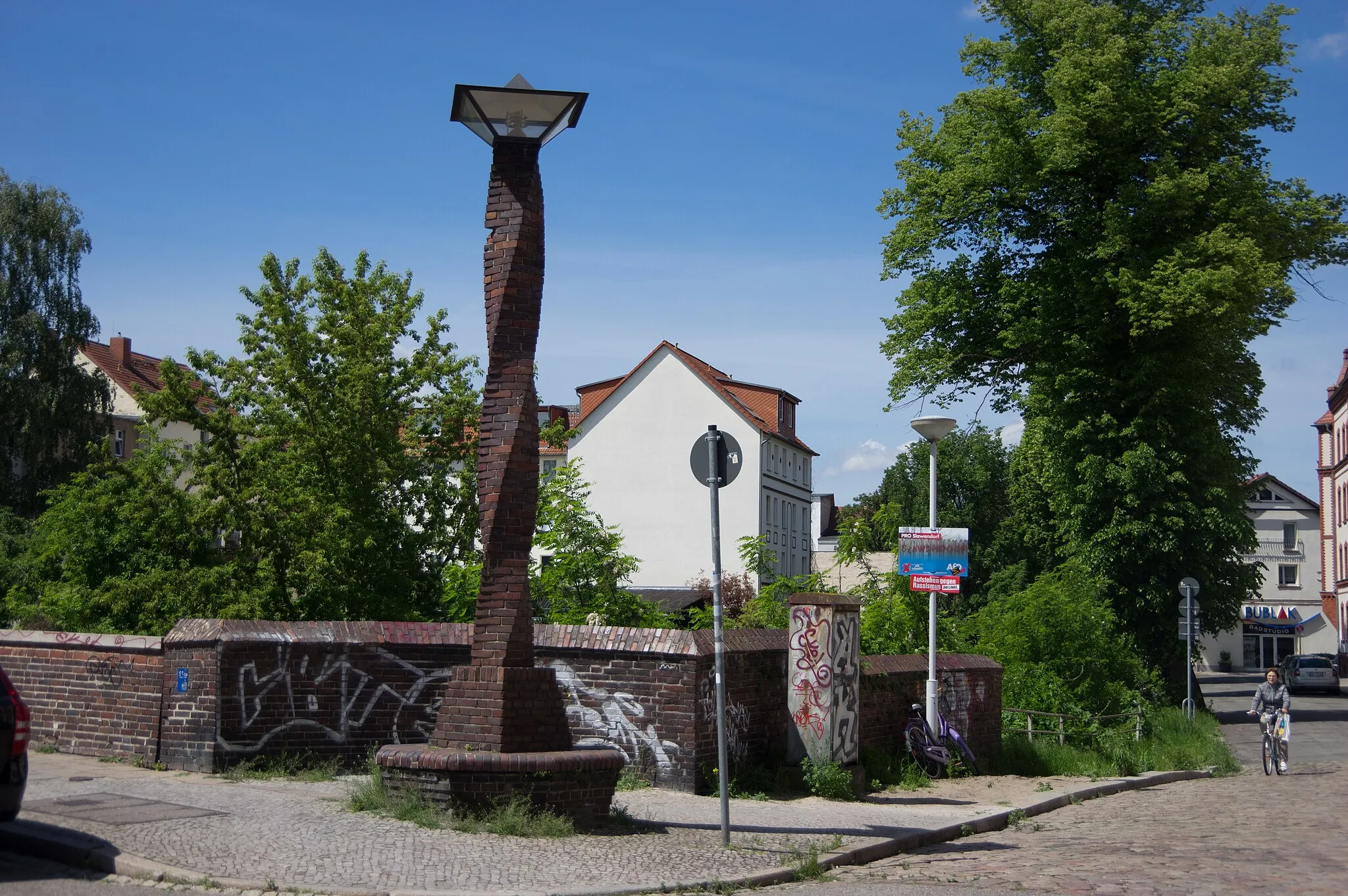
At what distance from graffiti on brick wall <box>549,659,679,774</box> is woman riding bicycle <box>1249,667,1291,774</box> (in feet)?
43.1

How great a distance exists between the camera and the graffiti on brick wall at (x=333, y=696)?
38.3ft

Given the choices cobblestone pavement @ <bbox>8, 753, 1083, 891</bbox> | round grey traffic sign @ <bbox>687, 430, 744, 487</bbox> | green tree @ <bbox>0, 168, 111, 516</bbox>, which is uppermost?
green tree @ <bbox>0, 168, 111, 516</bbox>

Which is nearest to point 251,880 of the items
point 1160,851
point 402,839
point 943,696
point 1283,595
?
point 402,839

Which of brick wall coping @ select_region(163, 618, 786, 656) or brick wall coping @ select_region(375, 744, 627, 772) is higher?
brick wall coping @ select_region(163, 618, 786, 656)

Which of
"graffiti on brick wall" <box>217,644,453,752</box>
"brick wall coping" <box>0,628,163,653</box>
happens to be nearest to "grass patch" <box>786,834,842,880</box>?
"graffiti on brick wall" <box>217,644,453,752</box>

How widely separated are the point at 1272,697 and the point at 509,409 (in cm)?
1660

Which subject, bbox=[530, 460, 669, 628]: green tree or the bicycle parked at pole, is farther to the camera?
bbox=[530, 460, 669, 628]: green tree

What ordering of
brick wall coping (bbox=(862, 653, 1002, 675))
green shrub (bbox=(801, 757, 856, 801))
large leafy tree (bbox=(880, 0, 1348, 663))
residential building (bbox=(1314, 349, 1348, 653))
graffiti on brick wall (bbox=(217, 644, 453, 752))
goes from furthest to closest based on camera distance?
residential building (bbox=(1314, 349, 1348, 653))
large leafy tree (bbox=(880, 0, 1348, 663))
brick wall coping (bbox=(862, 653, 1002, 675))
green shrub (bbox=(801, 757, 856, 801))
graffiti on brick wall (bbox=(217, 644, 453, 752))

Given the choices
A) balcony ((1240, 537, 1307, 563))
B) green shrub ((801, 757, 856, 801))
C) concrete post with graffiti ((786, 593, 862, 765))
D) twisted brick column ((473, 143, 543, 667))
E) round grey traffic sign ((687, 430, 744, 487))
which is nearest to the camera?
round grey traffic sign ((687, 430, 744, 487))

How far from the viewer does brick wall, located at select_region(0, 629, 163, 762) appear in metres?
12.1

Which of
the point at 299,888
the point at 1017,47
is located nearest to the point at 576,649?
the point at 299,888

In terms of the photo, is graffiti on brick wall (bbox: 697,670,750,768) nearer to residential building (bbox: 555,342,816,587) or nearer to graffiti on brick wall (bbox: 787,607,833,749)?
graffiti on brick wall (bbox: 787,607,833,749)

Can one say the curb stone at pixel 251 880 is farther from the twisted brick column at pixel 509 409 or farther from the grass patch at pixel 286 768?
the grass patch at pixel 286 768

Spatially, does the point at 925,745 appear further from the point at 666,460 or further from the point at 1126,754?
the point at 666,460
